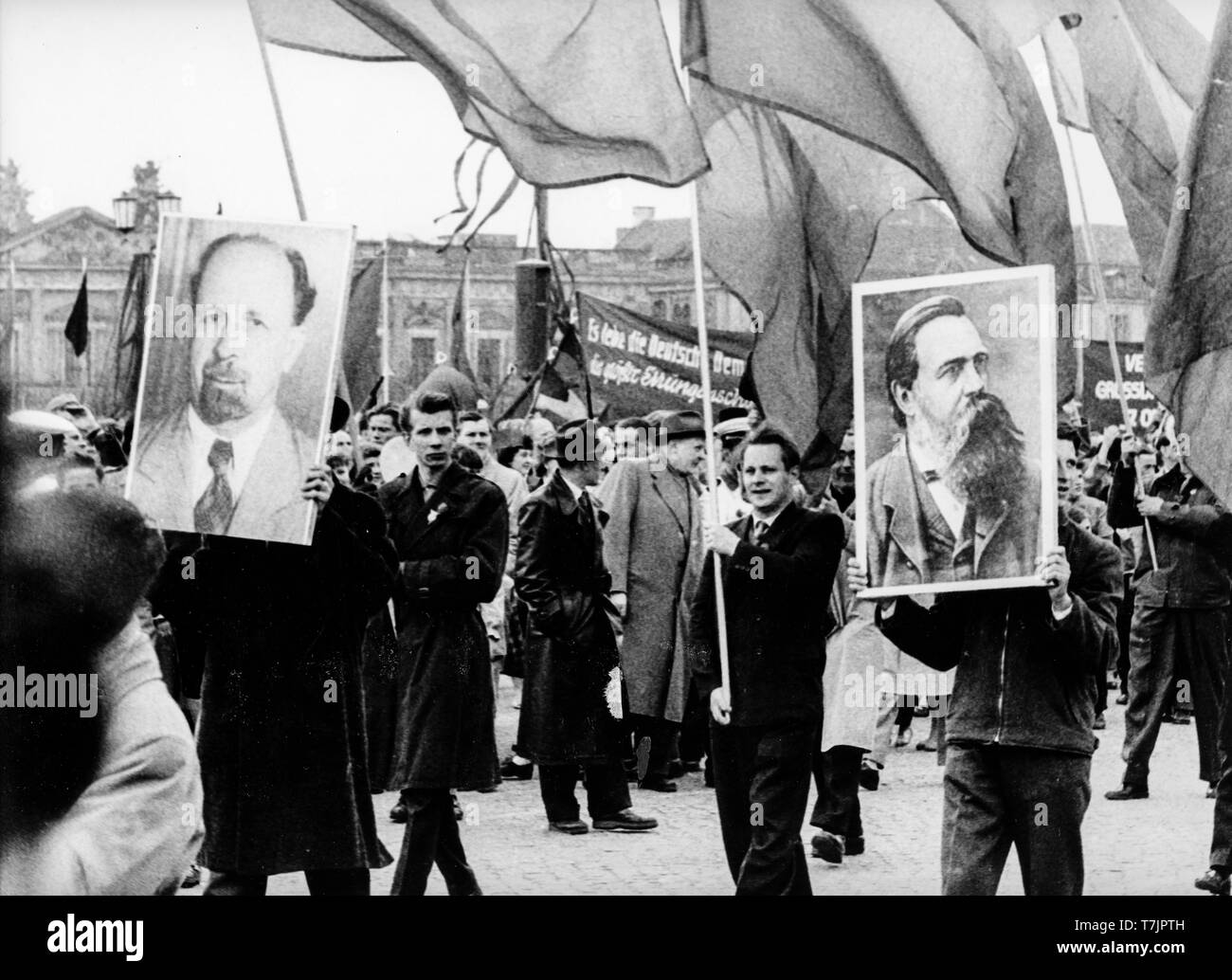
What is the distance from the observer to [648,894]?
26.1 feet

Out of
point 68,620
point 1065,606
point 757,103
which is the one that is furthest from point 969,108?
point 68,620

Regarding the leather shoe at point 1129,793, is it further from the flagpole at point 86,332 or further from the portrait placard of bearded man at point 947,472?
the flagpole at point 86,332

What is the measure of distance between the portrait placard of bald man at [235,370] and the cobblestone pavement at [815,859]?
190 centimetres

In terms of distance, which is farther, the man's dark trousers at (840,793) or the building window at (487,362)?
the building window at (487,362)

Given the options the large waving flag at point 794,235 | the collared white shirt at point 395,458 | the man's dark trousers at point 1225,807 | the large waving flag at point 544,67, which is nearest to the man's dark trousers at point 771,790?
the large waving flag at point 794,235

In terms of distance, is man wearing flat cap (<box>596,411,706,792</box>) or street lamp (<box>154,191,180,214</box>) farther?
man wearing flat cap (<box>596,411,706,792</box>)

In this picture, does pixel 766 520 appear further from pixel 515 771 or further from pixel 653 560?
pixel 515 771

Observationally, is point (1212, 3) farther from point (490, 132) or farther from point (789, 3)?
point (490, 132)

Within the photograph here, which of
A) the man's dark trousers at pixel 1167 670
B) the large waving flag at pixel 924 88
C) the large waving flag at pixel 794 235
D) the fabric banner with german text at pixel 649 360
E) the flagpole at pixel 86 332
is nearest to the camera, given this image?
the flagpole at pixel 86 332

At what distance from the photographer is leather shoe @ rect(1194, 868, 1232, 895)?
808 centimetres

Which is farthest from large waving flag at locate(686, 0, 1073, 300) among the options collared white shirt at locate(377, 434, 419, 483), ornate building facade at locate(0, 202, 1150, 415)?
collared white shirt at locate(377, 434, 419, 483)

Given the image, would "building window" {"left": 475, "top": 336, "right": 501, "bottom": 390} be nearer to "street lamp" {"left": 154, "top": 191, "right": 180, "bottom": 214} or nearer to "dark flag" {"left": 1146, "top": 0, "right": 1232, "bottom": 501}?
"street lamp" {"left": 154, "top": 191, "right": 180, "bottom": 214}

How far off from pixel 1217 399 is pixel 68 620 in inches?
169

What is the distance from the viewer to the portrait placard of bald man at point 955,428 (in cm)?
696
